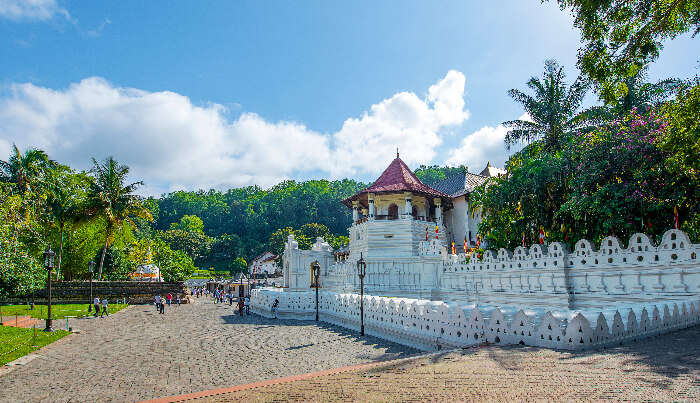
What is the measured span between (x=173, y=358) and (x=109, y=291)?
2762 cm

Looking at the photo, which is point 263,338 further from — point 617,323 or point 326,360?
point 617,323

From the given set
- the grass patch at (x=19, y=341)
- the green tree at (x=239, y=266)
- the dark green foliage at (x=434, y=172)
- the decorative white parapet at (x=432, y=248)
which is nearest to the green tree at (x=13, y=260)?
the grass patch at (x=19, y=341)

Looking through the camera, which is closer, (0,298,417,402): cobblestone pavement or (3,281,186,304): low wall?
(0,298,417,402): cobblestone pavement

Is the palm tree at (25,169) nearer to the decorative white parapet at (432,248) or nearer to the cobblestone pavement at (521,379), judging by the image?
the decorative white parapet at (432,248)

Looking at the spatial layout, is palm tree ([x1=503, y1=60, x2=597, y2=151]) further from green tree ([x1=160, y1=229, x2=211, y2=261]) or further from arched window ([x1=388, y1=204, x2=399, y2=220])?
green tree ([x1=160, y1=229, x2=211, y2=261])

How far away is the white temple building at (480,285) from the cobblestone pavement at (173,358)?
5.43ft

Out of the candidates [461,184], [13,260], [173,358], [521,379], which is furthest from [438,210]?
[521,379]

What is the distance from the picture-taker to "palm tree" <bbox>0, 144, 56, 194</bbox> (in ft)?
110

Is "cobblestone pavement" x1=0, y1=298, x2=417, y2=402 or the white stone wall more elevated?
the white stone wall

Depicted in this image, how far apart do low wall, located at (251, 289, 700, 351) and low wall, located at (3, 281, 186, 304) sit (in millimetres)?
26674

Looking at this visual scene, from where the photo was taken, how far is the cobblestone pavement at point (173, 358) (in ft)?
29.6

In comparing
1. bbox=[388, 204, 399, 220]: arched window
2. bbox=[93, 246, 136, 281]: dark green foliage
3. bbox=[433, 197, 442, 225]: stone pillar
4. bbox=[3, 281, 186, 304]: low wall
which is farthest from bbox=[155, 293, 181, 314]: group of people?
bbox=[433, 197, 442, 225]: stone pillar

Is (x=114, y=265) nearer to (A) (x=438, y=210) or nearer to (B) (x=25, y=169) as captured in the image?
(B) (x=25, y=169)

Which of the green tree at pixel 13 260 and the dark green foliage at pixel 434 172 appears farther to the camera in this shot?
the dark green foliage at pixel 434 172
